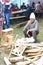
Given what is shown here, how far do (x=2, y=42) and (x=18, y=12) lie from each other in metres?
5.52

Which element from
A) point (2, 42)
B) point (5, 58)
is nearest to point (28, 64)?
point (5, 58)

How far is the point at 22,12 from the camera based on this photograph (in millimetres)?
14070

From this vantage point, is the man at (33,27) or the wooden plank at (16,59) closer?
the wooden plank at (16,59)

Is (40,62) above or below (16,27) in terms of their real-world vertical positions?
above

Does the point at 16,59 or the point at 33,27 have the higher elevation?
the point at 33,27

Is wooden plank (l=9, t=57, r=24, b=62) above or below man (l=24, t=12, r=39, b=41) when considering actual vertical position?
below

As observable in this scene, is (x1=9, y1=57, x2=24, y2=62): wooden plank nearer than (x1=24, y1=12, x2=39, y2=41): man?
Yes

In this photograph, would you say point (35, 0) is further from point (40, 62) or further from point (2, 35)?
point (40, 62)

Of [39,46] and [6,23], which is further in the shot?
[6,23]

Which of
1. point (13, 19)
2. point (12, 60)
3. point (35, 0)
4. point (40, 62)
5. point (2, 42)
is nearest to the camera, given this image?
point (40, 62)

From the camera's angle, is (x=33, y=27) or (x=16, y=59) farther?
(x=33, y=27)

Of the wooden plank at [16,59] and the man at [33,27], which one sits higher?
the man at [33,27]

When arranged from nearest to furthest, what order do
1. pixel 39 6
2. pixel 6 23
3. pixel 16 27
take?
1. pixel 6 23
2. pixel 16 27
3. pixel 39 6

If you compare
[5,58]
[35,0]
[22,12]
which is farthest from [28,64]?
[35,0]
